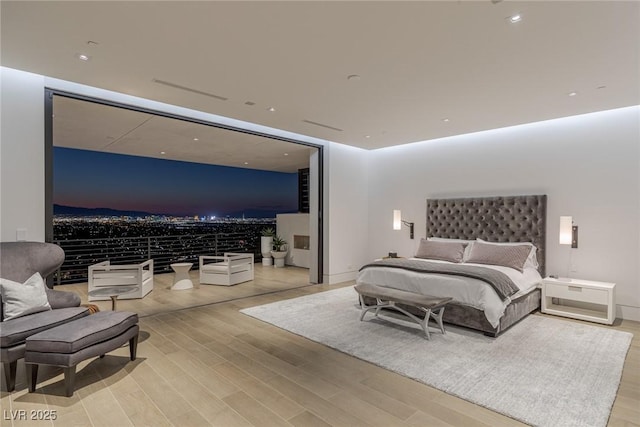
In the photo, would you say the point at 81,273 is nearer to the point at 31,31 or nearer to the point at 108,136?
the point at 108,136

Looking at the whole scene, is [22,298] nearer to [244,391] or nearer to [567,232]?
[244,391]

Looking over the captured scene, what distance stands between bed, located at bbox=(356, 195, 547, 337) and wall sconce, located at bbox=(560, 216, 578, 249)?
323 millimetres

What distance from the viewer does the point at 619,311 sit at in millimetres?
4332

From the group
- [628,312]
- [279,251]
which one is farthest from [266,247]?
[628,312]

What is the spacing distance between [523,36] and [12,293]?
463 centimetres

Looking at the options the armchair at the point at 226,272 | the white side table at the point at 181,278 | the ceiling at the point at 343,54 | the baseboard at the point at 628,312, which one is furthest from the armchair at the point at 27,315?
the baseboard at the point at 628,312

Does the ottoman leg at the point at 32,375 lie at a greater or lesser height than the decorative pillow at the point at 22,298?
lesser

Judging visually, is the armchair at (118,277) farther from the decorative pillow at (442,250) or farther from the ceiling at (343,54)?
the decorative pillow at (442,250)

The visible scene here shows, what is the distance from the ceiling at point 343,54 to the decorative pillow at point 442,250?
207cm

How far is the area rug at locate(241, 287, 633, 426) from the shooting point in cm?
236

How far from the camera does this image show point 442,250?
5371mm

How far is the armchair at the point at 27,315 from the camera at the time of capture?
248 centimetres

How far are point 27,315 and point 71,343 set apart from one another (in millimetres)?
780

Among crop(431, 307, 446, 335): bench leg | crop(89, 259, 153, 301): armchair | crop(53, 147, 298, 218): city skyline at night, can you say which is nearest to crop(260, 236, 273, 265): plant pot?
crop(53, 147, 298, 218): city skyline at night
